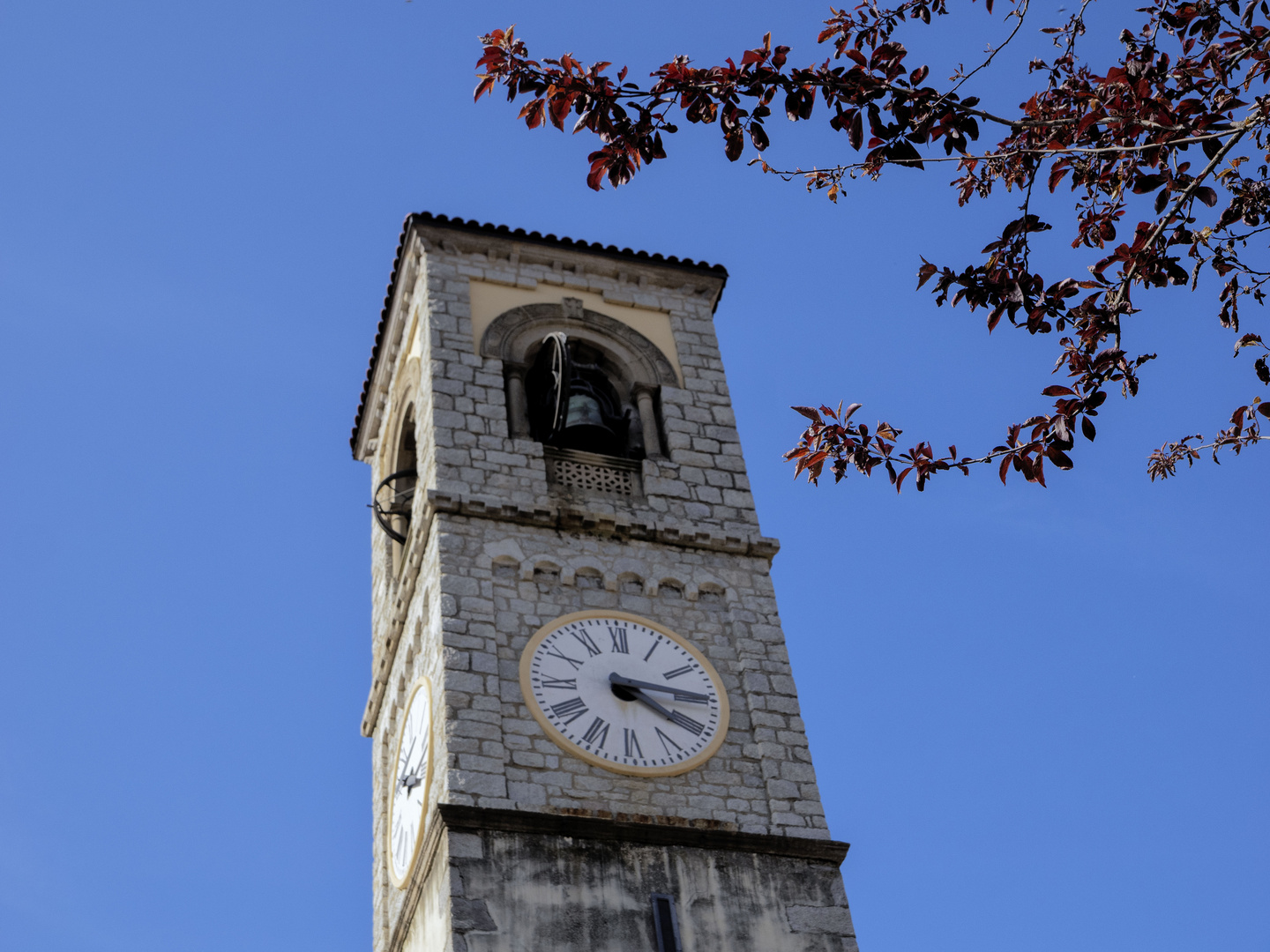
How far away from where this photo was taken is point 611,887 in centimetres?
1169

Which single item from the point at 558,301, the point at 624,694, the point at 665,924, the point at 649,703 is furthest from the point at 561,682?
the point at 558,301

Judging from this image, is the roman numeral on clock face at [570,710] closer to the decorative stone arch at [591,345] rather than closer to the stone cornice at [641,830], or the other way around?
the stone cornice at [641,830]

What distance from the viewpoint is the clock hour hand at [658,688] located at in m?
13.3

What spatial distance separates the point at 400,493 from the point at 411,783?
4239 millimetres

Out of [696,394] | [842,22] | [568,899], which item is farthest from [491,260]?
[842,22]

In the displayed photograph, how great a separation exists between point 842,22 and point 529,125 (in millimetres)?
1276

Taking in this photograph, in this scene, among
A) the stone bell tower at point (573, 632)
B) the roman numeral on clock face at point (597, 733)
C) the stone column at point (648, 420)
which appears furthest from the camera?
the stone column at point (648, 420)

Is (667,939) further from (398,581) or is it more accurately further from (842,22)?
(842,22)

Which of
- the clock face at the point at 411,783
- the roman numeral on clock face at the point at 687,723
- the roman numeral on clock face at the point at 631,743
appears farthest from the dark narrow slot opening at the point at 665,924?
the clock face at the point at 411,783

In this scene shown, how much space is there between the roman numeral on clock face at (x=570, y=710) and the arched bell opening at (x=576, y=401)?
9.75 feet

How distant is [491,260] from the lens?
17.0 meters

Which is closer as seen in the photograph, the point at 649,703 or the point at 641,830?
the point at 641,830

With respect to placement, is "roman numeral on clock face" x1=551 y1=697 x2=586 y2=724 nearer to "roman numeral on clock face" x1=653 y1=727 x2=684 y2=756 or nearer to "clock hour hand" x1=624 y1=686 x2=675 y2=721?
"clock hour hand" x1=624 y1=686 x2=675 y2=721

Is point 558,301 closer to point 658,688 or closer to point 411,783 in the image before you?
point 658,688
